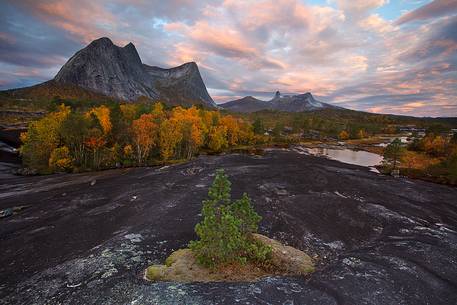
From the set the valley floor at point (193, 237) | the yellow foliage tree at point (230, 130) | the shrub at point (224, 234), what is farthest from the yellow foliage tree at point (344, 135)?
the shrub at point (224, 234)

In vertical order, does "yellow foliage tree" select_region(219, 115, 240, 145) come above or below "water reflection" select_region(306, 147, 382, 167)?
above

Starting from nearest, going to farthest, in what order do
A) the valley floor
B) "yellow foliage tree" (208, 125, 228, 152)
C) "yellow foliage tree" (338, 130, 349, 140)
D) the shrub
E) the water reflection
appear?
the valley floor, the shrub, the water reflection, "yellow foliage tree" (208, 125, 228, 152), "yellow foliage tree" (338, 130, 349, 140)

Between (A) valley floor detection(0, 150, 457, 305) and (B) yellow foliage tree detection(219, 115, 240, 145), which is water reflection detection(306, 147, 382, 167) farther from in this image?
(A) valley floor detection(0, 150, 457, 305)

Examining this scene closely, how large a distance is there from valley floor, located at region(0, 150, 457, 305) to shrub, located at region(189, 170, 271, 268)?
2228 mm

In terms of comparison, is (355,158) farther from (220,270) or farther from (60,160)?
(220,270)

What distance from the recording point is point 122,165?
71625mm

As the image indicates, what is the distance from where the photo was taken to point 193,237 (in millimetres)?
26500

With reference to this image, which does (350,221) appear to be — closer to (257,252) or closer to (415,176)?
(257,252)

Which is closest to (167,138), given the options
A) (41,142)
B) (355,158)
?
(41,142)

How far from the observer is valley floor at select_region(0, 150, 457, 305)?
1694cm

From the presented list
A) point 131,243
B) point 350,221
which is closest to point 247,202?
point 131,243

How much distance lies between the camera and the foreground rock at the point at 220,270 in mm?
17844

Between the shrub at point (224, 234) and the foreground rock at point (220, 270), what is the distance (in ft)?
1.98

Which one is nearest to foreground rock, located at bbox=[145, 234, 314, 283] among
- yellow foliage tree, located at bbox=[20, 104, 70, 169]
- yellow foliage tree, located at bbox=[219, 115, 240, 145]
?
yellow foliage tree, located at bbox=[20, 104, 70, 169]
